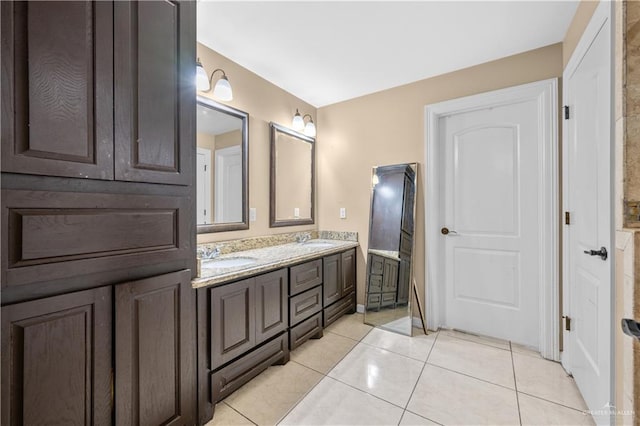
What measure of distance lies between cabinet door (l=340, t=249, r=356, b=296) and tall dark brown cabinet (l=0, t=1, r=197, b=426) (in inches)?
65.7

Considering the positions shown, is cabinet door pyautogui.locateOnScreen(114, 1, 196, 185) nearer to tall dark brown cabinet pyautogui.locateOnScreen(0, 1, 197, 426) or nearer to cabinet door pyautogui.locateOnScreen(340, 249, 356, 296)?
tall dark brown cabinet pyautogui.locateOnScreen(0, 1, 197, 426)

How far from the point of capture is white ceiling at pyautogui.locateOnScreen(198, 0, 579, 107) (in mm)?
1737

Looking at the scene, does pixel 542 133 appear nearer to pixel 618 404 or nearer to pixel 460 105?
pixel 460 105


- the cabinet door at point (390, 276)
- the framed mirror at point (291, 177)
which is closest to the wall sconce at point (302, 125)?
the framed mirror at point (291, 177)

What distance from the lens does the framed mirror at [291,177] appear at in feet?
9.06

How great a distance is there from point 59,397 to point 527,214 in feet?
10.1

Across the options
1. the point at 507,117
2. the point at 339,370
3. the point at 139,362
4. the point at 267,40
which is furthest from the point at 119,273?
the point at 507,117

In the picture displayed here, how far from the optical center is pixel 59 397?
1.00 m

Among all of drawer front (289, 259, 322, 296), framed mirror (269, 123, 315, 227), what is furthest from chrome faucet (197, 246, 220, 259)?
framed mirror (269, 123, 315, 227)

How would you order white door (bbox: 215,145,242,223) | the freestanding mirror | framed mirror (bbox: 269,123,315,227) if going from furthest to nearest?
framed mirror (bbox: 269,123,315,227) < the freestanding mirror < white door (bbox: 215,145,242,223)

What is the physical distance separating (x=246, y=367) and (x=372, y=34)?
249cm

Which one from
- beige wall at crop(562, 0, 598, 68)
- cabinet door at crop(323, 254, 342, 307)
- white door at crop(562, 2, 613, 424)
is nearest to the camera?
white door at crop(562, 2, 613, 424)

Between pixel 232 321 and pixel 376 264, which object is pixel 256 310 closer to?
pixel 232 321

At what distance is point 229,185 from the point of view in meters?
2.33
